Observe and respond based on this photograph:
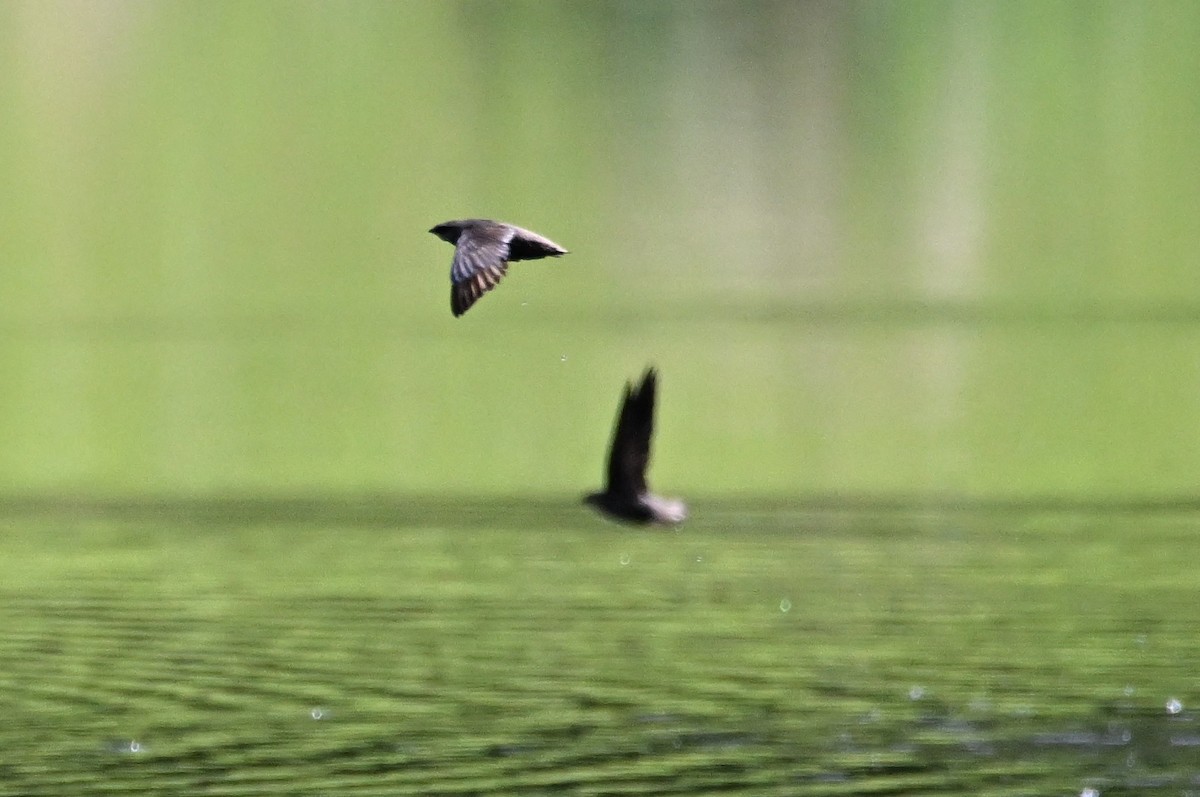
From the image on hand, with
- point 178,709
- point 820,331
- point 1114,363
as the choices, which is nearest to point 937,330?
point 820,331

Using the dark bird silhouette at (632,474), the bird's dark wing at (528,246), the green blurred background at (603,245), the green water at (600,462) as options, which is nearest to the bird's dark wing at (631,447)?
the dark bird silhouette at (632,474)

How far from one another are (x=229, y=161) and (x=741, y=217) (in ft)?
75.7

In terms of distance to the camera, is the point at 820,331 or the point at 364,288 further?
the point at 364,288

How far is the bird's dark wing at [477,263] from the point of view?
44.7ft

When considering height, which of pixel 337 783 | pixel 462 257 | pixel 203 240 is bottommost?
pixel 337 783

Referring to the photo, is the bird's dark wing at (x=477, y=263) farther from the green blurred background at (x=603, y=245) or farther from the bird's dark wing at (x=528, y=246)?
the green blurred background at (x=603, y=245)

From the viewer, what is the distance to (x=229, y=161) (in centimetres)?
9350

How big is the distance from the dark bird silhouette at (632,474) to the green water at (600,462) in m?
1.35

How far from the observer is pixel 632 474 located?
15016 mm

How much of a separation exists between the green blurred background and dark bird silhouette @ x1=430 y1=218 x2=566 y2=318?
45.5 feet

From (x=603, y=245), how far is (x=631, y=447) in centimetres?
5377

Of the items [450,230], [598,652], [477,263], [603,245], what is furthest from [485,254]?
[603,245]

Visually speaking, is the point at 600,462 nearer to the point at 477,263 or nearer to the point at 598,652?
the point at 598,652

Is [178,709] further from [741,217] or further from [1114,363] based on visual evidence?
[741,217]
